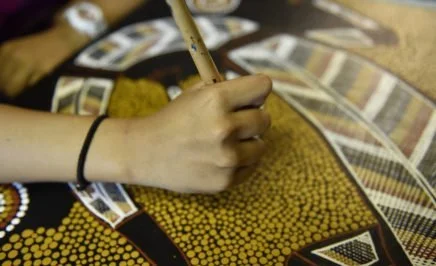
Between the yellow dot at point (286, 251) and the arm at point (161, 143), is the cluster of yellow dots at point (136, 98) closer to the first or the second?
the arm at point (161, 143)

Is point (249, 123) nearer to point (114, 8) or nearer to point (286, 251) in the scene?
point (286, 251)

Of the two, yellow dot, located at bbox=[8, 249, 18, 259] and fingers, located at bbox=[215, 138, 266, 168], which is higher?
fingers, located at bbox=[215, 138, 266, 168]

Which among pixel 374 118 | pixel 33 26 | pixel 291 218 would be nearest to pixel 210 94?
pixel 291 218

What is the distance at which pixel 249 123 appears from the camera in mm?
544

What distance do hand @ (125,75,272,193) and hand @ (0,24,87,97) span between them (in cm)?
31

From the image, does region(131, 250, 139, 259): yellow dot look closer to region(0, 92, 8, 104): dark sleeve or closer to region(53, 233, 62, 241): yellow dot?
region(53, 233, 62, 241): yellow dot

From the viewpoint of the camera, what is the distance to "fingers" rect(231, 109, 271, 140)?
540 millimetres

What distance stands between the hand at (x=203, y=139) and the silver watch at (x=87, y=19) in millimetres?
359

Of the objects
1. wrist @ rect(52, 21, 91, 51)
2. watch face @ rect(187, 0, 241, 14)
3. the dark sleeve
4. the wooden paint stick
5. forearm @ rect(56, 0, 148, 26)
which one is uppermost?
the wooden paint stick

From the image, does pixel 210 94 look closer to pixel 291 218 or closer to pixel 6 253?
pixel 291 218

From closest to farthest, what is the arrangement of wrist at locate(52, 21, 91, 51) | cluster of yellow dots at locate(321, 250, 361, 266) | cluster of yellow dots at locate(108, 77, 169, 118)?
cluster of yellow dots at locate(321, 250, 361, 266) → cluster of yellow dots at locate(108, 77, 169, 118) → wrist at locate(52, 21, 91, 51)

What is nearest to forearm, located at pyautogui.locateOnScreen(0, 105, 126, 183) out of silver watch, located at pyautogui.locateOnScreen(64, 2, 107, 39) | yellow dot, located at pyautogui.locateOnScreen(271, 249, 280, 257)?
yellow dot, located at pyautogui.locateOnScreen(271, 249, 280, 257)

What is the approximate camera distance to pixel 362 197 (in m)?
0.60

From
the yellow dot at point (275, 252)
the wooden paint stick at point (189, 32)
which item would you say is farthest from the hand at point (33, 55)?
the yellow dot at point (275, 252)
